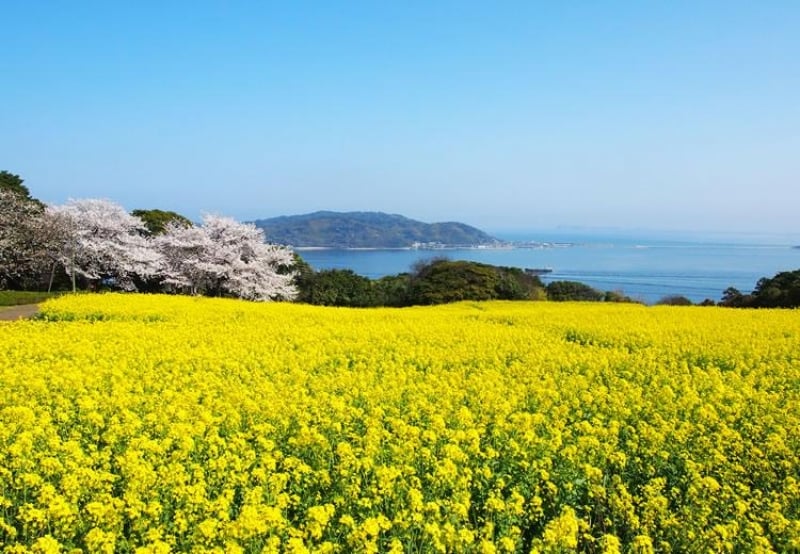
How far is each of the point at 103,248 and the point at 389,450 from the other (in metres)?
35.7

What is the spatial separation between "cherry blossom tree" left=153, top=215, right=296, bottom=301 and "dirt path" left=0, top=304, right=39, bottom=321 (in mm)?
11925

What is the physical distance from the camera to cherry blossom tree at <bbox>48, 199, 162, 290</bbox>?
120 ft

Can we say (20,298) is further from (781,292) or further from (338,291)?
(781,292)

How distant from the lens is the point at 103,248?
3716 centimetres

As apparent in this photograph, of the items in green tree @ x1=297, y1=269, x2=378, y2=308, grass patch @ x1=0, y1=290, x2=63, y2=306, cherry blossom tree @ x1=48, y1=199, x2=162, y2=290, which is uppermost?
cherry blossom tree @ x1=48, y1=199, x2=162, y2=290

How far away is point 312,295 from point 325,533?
134 ft

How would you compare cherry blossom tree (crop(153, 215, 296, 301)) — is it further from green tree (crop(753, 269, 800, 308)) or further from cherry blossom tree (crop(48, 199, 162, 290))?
green tree (crop(753, 269, 800, 308))

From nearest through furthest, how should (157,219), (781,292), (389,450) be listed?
1. (389,450)
2. (781,292)
3. (157,219)

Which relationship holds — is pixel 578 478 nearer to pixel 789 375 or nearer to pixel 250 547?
pixel 250 547

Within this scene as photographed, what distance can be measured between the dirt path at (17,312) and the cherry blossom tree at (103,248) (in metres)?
10.3

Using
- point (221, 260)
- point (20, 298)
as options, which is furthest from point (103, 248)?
point (20, 298)

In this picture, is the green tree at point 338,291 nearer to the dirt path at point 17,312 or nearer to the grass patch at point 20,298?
the grass patch at point 20,298

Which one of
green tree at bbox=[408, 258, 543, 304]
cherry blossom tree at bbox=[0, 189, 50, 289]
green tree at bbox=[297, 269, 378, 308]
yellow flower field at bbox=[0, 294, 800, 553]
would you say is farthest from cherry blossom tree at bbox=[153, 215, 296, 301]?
yellow flower field at bbox=[0, 294, 800, 553]

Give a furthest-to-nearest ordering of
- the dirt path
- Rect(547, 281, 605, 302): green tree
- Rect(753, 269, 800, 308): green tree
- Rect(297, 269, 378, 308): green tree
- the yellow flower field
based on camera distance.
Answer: Rect(547, 281, 605, 302): green tree
Rect(297, 269, 378, 308): green tree
Rect(753, 269, 800, 308): green tree
the dirt path
the yellow flower field
